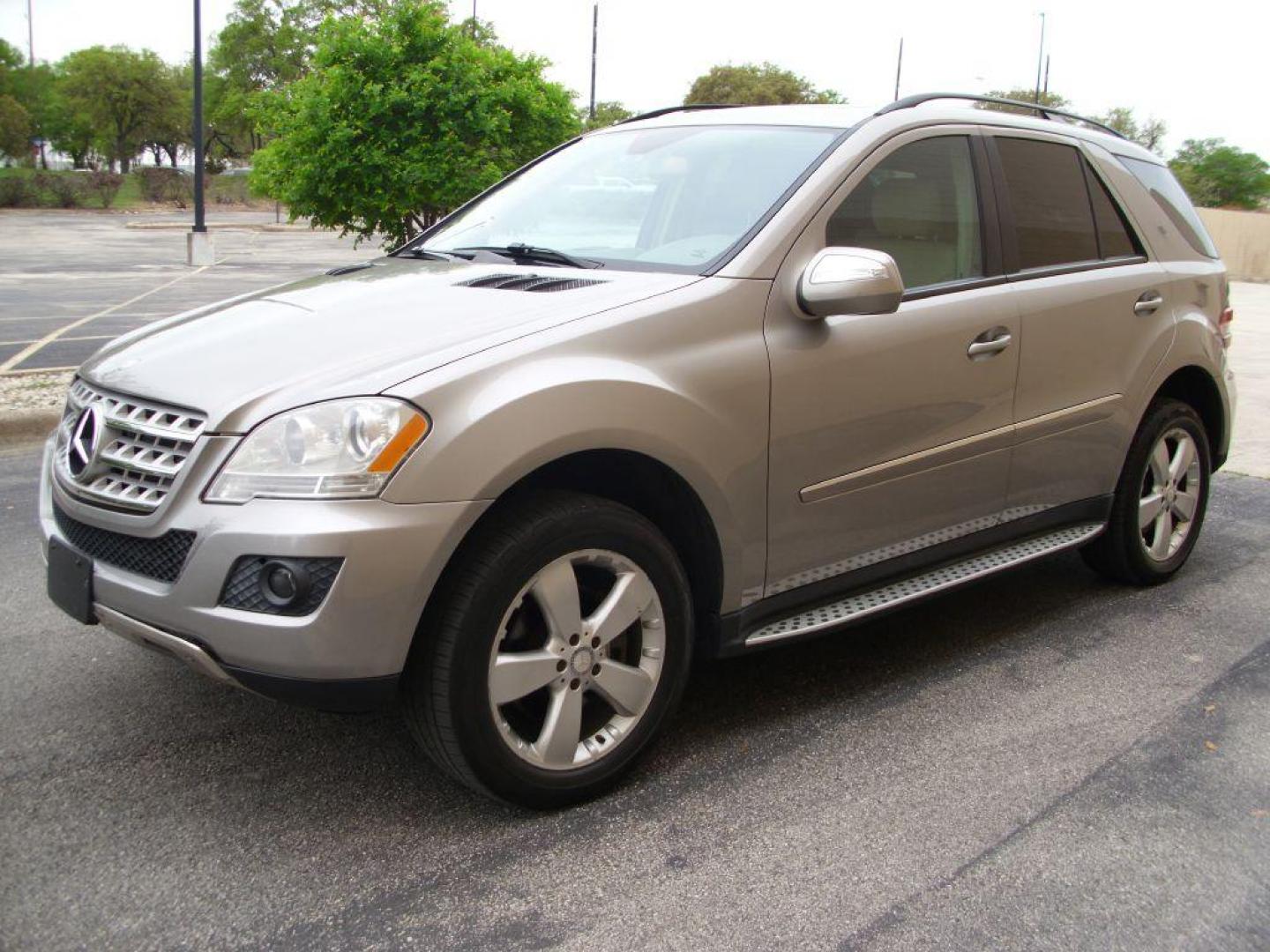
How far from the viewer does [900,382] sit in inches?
144

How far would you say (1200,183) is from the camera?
178ft

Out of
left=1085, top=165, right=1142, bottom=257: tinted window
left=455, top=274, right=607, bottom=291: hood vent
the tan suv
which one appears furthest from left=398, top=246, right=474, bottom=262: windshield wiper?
left=1085, top=165, right=1142, bottom=257: tinted window

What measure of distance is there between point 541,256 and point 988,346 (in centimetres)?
142

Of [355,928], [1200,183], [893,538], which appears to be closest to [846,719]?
[893,538]

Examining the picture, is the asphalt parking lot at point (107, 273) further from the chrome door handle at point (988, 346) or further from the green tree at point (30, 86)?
the green tree at point (30, 86)

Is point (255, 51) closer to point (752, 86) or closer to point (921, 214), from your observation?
point (752, 86)

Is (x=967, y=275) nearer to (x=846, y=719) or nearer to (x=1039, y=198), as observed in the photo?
(x=1039, y=198)

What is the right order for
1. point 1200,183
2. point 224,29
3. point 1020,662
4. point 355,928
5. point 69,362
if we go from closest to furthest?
point 355,928 → point 1020,662 → point 69,362 → point 1200,183 → point 224,29

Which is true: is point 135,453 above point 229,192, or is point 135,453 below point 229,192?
below

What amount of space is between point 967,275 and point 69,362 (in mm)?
7920

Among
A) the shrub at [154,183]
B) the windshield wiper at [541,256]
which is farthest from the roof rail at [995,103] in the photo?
the shrub at [154,183]

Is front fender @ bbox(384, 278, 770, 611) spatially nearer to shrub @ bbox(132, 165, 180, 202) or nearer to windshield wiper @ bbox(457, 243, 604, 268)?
windshield wiper @ bbox(457, 243, 604, 268)

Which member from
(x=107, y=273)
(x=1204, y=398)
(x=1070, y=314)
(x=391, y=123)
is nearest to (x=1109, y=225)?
(x=1070, y=314)

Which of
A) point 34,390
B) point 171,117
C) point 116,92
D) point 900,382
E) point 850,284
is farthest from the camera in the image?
point 171,117
